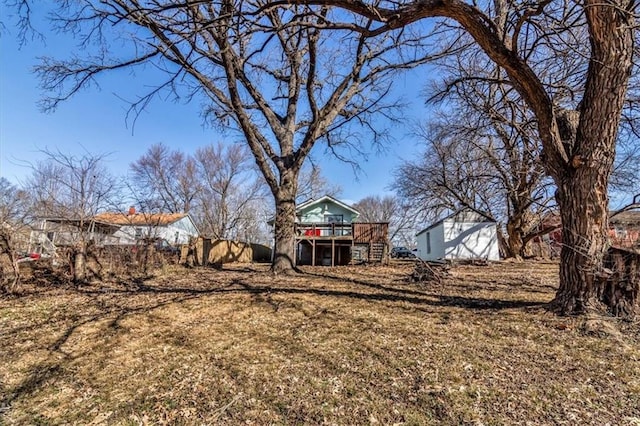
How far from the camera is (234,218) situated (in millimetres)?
30062

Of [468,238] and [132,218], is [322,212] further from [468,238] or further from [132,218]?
[132,218]

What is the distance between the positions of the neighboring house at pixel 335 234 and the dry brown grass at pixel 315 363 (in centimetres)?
909

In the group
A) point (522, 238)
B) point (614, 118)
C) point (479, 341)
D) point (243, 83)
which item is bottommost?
point (479, 341)

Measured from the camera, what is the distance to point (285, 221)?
8.70m

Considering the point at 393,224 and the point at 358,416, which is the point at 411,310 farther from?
the point at 393,224

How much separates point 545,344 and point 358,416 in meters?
2.45

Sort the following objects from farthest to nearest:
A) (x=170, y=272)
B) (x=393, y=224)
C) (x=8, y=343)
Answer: (x=393, y=224), (x=170, y=272), (x=8, y=343)

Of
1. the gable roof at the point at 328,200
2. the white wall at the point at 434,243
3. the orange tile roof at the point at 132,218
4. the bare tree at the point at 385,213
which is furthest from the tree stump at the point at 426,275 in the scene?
the bare tree at the point at 385,213

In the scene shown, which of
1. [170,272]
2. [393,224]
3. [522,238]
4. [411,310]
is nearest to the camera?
[411,310]

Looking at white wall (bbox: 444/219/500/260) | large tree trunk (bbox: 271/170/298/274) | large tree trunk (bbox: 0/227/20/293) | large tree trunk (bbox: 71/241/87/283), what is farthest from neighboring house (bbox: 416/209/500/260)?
large tree trunk (bbox: 0/227/20/293)

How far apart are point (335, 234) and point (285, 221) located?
31.5 ft

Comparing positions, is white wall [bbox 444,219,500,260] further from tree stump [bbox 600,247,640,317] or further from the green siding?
tree stump [bbox 600,247,640,317]

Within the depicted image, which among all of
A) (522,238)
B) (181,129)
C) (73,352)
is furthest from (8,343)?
(522,238)

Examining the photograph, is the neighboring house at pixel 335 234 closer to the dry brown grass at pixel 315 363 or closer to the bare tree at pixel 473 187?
the bare tree at pixel 473 187
